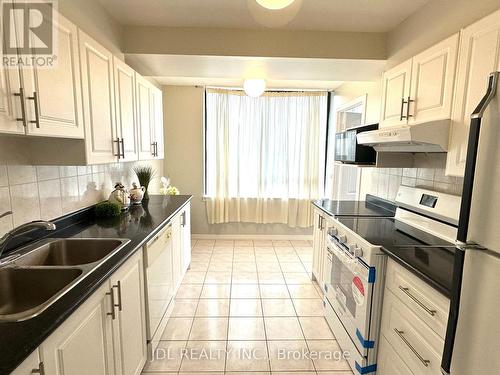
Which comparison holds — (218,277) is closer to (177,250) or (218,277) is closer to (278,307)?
(177,250)

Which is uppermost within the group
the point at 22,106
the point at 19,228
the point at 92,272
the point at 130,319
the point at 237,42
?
the point at 237,42

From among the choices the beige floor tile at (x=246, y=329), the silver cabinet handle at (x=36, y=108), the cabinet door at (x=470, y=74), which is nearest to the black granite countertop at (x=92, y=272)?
the silver cabinet handle at (x=36, y=108)

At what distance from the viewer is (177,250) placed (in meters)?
2.77

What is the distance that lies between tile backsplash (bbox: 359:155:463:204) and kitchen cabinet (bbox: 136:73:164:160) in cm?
250

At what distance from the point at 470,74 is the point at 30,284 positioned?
2.52 metres

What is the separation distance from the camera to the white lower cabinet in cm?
98

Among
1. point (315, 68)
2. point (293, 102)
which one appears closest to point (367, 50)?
point (315, 68)

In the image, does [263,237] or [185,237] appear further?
[263,237]

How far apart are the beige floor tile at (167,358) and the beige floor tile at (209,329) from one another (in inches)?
5.4

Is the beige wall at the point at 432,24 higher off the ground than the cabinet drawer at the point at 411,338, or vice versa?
the beige wall at the point at 432,24

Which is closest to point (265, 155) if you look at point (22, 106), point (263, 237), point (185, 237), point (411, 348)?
point (263, 237)

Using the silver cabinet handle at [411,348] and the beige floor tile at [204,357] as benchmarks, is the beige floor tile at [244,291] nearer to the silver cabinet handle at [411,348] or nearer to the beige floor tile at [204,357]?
the beige floor tile at [204,357]

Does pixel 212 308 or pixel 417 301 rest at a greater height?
pixel 417 301

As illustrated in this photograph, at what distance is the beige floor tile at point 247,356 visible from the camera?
1.95 meters
